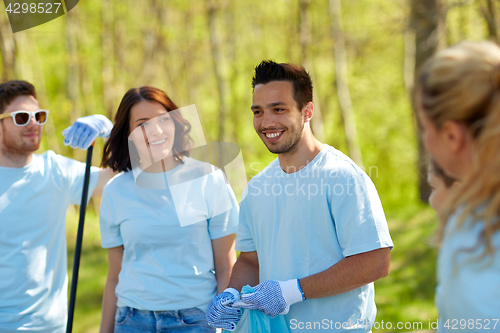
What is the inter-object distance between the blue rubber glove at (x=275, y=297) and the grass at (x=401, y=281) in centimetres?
299

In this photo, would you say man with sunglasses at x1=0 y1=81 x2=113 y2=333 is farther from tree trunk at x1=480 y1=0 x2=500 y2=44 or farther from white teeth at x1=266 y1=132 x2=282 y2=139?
tree trunk at x1=480 y1=0 x2=500 y2=44

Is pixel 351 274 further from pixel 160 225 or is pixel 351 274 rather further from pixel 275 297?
pixel 160 225

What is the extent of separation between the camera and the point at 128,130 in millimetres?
2791

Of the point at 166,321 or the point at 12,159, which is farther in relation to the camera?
the point at 12,159

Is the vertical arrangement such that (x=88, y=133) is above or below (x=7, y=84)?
below

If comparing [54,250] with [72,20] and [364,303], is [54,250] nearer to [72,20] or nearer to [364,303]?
[364,303]

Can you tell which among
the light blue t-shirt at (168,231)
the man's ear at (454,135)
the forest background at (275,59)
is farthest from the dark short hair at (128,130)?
the forest background at (275,59)

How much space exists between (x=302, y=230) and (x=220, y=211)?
1.99 ft

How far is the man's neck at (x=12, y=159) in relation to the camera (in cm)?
292

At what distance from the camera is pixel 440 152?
1257 mm

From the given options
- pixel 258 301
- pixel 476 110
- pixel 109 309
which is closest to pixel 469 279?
pixel 476 110

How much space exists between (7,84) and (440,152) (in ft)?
9.53

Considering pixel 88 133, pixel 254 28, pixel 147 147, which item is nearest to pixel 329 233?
pixel 147 147

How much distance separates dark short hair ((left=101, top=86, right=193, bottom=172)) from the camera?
2.71 m
